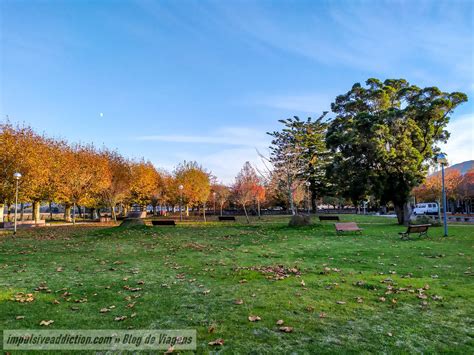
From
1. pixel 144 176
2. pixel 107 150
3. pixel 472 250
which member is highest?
pixel 107 150

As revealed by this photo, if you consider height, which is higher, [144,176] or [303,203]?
[144,176]

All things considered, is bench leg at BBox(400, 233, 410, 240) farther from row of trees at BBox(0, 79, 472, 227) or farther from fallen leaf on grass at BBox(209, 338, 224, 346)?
fallen leaf on grass at BBox(209, 338, 224, 346)

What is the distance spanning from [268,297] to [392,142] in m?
22.4

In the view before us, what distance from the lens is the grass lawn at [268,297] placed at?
4156 millimetres

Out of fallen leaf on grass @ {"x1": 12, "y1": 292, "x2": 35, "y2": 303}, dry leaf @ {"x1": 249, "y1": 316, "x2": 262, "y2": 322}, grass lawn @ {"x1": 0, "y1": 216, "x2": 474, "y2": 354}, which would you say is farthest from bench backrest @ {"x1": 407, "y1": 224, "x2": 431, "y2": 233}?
fallen leaf on grass @ {"x1": 12, "y1": 292, "x2": 35, "y2": 303}

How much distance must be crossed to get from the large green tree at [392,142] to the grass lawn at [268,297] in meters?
14.1

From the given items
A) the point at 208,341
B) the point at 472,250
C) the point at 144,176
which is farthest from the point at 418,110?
the point at 144,176

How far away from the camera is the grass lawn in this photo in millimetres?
4156

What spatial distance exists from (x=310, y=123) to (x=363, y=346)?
4391cm

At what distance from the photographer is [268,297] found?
5805 mm

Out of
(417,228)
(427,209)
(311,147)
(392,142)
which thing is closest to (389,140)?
(392,142)

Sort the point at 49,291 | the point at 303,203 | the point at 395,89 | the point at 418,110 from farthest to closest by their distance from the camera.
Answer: the point at 303,203, the point at 395,89, the point at 418,110, the point at 49,291

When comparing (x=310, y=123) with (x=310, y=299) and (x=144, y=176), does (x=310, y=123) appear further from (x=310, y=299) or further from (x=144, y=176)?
(x=310, y=299)

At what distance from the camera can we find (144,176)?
42094mm
